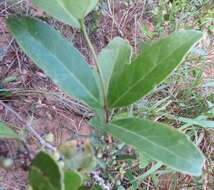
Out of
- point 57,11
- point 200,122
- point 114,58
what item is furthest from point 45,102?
point 57,11

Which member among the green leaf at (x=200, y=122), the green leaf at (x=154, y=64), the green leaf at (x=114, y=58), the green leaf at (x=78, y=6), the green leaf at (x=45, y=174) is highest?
the green leaf at (x=200, y=122)

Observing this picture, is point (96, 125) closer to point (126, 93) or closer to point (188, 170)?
point (126, 93)

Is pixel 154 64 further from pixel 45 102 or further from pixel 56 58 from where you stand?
pixel 45 102

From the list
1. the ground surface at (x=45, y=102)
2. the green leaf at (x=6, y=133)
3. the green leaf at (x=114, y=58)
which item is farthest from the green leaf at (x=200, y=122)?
the green leaf at (x=6, y=133)

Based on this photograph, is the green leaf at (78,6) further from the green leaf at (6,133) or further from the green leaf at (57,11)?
the green leaf at (6,133)

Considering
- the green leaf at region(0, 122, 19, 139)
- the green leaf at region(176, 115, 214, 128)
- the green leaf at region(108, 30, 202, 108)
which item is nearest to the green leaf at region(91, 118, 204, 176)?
the green leaf at region(108, 30, 202, 108)

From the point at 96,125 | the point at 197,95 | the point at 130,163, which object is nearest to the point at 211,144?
the point at 197,95
